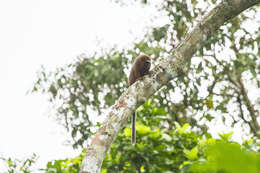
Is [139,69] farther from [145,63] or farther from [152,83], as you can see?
[152,83]

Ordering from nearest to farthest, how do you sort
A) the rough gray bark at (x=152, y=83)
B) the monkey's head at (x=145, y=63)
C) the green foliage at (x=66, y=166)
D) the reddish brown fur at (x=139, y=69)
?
the rough gray bark at (x=152, y=83)
the green foliage at (x=66, y=166)
the reddish brown fur at (x=139, y=69)
the monkey's head at (x=145, y=63)

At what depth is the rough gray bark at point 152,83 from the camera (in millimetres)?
2049

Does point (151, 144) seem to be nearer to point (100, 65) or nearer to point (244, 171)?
point (244, 171)

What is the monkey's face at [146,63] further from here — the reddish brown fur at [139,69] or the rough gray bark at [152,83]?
the rough gray bark at [152,83]

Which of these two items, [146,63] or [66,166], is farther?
[146,63]

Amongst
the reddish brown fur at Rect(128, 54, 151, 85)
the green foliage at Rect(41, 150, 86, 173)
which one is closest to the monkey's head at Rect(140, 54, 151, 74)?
the reddish brown fur at Rect(128, 54, 151, 85)

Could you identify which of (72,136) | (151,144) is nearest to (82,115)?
(72,136)

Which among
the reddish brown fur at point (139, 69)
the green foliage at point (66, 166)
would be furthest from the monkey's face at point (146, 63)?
the green foliage at point (66, 166)

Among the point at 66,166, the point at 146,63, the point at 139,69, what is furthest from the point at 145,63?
the point at 66,166

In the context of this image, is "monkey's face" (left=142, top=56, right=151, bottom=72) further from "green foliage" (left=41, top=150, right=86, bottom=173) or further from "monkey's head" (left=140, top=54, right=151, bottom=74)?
"green foliage" (left=41, top=150, right=86, bottom=173)

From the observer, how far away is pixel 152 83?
Result: 8.62 feet

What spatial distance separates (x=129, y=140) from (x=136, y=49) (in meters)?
3.49

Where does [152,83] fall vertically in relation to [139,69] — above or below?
below

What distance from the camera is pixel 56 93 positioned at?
23.7 ft
